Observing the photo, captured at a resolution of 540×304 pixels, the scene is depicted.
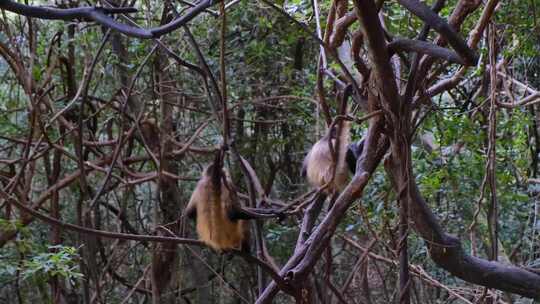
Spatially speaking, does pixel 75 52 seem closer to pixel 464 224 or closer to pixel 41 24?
pixel 41 24

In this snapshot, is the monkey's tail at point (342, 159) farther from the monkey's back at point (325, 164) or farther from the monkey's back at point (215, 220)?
the monkey's back at point (215, 220)

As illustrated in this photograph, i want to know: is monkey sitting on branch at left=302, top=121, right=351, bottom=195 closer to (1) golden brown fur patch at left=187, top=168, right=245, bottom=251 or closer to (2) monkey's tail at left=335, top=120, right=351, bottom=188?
(2) monkey's tail at left=335, top=120, right=351, bottom=188

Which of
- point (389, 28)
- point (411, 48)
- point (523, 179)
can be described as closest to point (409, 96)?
point (411, 48)

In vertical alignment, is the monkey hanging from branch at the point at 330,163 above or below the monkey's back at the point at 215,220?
above

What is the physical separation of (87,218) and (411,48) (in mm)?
2807

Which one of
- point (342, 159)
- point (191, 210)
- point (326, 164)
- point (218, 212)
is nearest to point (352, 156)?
point (342, 159)

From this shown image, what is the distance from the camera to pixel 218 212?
2748 millimetres

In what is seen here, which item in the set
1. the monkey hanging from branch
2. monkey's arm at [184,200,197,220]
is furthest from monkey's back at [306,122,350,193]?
monkey's arm at [184,200,197,220]

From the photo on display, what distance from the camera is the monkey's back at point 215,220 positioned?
2.71 metres

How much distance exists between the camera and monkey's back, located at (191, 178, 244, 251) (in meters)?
2.71

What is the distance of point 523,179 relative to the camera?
12.5 feet

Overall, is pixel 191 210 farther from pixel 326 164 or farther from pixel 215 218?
pixel 326 164

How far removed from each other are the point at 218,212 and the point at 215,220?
0.03m

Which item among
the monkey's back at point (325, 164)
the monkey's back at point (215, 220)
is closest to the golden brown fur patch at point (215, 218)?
the monkey's back at point (215, 220)
